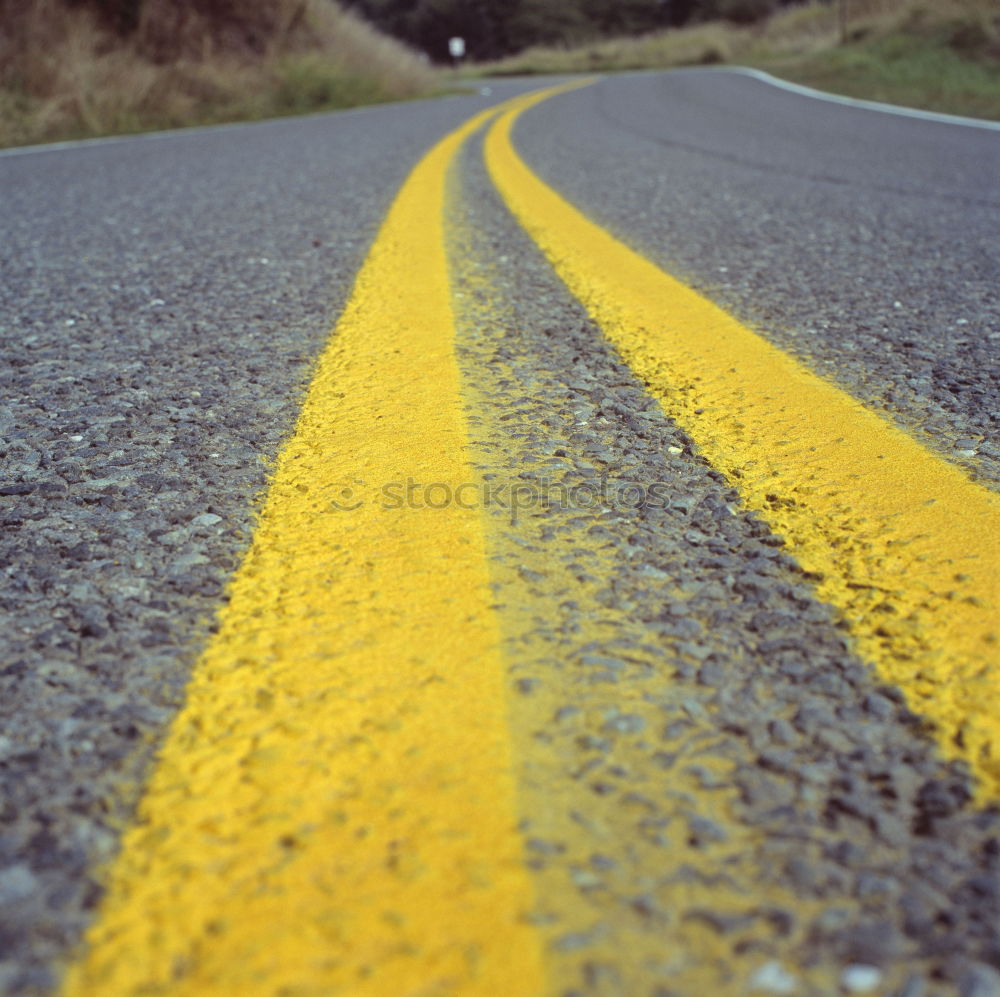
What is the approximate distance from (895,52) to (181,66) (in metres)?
11.8

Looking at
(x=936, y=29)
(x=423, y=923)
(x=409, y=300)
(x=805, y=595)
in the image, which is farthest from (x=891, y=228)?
(x=936, y=29)

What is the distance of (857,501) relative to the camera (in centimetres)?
142

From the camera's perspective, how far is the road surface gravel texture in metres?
0.74

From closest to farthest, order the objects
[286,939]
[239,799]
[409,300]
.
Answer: [286,939], [239,799], [409,300]

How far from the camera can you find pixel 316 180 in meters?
5.45

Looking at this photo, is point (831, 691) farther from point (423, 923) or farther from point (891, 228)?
point (891, 228)

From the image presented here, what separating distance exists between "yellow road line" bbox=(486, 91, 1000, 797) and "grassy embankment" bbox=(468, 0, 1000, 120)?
395 inches

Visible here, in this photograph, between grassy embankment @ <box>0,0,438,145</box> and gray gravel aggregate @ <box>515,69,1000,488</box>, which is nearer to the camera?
gray gravel aggregate @ <box>515,69,1000,488</box>

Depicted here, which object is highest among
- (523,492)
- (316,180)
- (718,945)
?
(316,180)

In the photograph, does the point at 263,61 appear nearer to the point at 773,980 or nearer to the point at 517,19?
the point at 773,980

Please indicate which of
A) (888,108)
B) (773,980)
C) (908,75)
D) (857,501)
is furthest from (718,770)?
(908,75)

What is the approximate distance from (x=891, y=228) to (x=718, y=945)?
3.65 meters

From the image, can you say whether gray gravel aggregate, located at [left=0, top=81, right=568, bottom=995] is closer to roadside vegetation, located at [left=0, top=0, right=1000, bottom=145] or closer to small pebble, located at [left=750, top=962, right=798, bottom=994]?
small pebble, located at [left=750, top=962, right=798, bottom=994]

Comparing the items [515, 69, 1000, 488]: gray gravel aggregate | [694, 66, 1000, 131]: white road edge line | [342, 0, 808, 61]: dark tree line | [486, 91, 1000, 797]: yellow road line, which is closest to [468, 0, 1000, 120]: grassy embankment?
[694, 66, 1000, 131]: white road edge line
